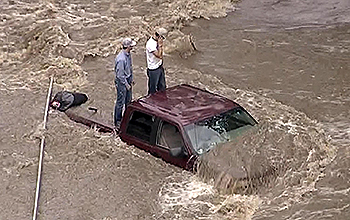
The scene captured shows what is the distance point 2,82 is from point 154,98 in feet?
18.8

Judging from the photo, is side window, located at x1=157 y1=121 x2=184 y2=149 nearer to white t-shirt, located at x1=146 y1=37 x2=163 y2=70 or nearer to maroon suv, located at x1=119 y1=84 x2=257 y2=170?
maroon suv, located at x1=119 y1=84 x2=257 y2=170

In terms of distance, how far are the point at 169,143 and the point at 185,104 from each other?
80 centimetres

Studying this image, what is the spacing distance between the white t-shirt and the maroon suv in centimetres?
157

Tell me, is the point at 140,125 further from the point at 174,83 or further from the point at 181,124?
the point at 174,83

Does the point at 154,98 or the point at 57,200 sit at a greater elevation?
the point at 154,98

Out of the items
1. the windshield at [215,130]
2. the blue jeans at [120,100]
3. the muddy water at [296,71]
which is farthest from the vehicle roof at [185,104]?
the blue jeans at [120,100]

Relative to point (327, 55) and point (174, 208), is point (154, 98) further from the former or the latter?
point (327, 55)

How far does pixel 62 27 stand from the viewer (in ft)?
64.3

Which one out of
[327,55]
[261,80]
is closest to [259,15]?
[327,55]

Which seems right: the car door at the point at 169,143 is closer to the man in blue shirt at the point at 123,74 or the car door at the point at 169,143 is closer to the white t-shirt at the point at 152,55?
the man in blue shirt at the point at 123,74

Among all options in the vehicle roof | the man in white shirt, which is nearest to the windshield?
the vehicle roof

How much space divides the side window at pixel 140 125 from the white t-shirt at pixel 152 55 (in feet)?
6.80

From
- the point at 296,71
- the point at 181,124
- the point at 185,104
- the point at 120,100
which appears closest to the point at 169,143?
the point at 181,124

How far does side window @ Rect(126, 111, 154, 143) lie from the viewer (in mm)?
10734
